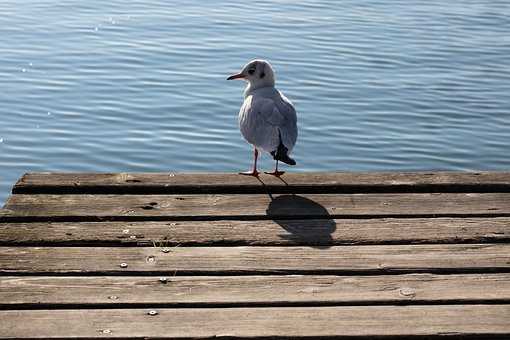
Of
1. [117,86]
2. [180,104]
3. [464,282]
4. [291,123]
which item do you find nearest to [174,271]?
[464,282]

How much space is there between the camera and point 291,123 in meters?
7.00

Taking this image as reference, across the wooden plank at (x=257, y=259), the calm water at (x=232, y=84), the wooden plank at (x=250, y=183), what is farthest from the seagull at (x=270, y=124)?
the calm water at (x=232, y=84)

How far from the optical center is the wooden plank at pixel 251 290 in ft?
14.2

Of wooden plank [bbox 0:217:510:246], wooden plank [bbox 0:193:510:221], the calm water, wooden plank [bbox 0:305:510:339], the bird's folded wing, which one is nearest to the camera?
wooden plank [bbox 0:305:510:339]

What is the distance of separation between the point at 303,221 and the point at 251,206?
1.18 feet

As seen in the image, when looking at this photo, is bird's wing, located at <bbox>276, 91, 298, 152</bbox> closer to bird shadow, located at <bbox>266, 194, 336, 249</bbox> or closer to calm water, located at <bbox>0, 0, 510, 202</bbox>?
bird shadow, located at <bbox>266, 194, 336, 249</bbox>

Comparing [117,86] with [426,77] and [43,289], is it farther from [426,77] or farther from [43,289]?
[43,289]

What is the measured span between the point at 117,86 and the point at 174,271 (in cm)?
1024

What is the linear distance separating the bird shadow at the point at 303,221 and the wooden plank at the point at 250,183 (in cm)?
20

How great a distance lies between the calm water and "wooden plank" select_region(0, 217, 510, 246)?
5.74m

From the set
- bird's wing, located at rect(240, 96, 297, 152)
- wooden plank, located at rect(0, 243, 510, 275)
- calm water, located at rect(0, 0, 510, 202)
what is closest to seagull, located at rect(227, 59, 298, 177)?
bird's wing, located at rect(240, 96, 297, 152)

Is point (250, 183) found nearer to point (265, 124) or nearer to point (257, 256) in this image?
point (265, 124)

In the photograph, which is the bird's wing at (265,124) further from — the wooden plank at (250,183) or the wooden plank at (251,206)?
the wooden plank at (251,206)

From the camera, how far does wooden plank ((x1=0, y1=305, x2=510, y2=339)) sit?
159 inches
